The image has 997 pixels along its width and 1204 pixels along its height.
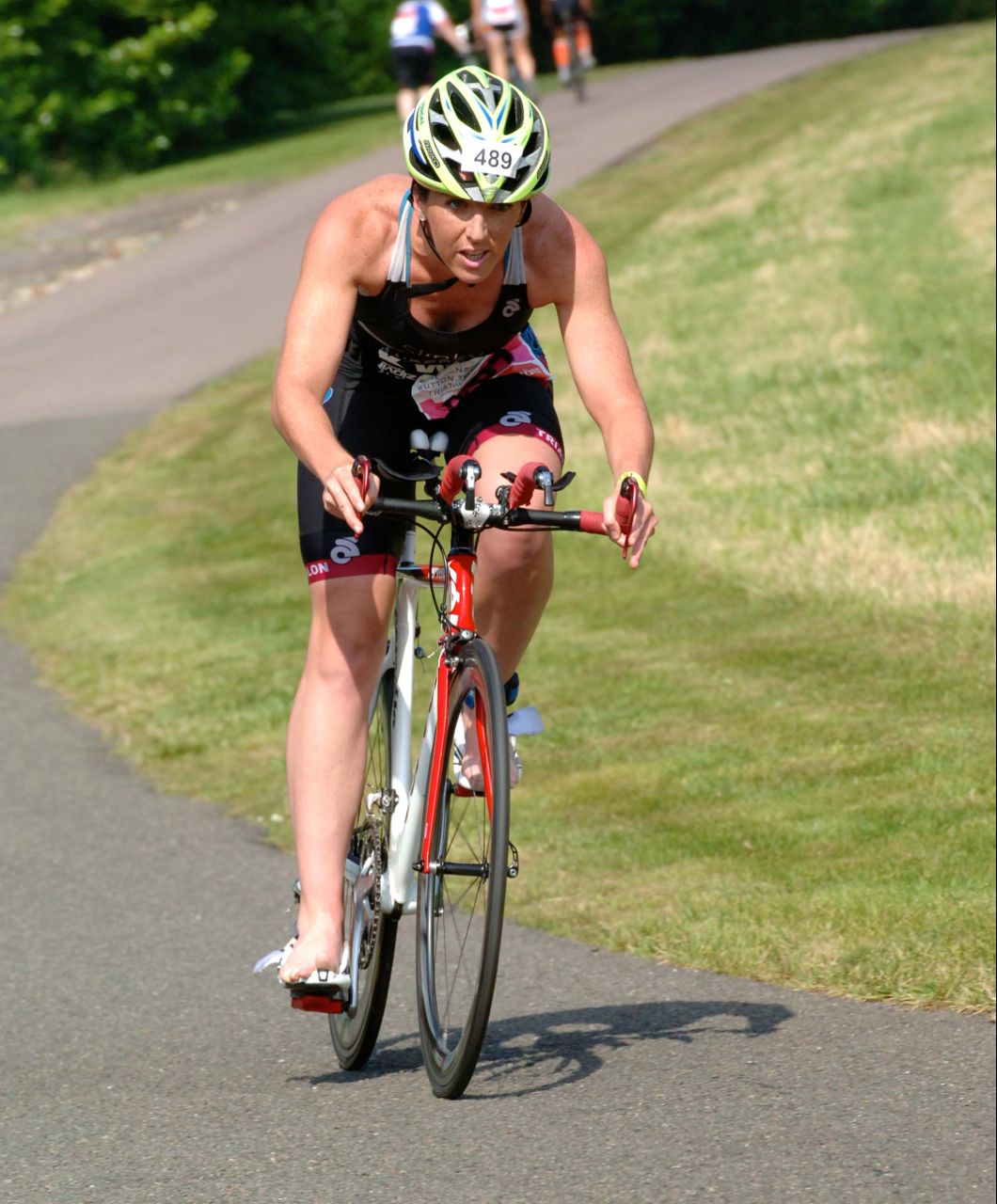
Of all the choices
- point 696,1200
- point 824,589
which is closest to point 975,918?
point 696,1200

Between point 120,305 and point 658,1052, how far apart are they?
17.3 m

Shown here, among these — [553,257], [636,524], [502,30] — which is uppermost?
[553,257]

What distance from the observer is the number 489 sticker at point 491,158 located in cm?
420

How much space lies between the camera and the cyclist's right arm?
4.34 m

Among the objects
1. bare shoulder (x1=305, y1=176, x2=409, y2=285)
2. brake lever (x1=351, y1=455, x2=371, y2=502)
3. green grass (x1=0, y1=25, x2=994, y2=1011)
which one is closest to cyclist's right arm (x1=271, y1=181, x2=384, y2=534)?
bare shoulder (x1=305, y1=176, x2=409, y2=285)

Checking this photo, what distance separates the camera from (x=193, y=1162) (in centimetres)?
425

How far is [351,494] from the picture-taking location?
13.1 feet

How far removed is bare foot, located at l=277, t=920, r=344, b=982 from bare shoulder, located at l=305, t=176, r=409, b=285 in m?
1.48

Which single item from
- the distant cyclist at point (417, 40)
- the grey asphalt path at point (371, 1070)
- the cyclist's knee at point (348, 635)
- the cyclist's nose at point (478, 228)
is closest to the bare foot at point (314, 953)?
the grey asphalt path at point (371, 1070)

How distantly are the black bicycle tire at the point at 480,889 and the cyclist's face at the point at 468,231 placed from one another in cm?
82

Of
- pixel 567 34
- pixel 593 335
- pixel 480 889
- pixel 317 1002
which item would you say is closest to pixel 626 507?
pixel 593 335

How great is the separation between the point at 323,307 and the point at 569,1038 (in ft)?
7.03

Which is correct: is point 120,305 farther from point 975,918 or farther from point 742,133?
point 975,918

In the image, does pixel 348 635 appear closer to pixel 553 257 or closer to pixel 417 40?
pixel 553 257
